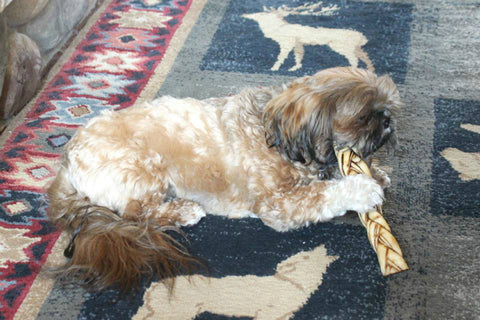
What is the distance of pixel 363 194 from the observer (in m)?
2.05

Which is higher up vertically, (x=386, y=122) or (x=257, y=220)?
(x=386, y=122)

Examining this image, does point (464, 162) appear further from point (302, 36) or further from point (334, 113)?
point (302, 36)

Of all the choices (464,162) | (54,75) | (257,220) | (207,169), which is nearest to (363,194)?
(257,220)

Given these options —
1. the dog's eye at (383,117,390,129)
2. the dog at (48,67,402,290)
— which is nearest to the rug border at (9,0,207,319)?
the dog at (48,67,402,290)

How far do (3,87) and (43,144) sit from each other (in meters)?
0.37

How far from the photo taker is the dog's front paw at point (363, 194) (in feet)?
6.73

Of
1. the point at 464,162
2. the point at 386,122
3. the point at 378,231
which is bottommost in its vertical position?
the point at 464,162

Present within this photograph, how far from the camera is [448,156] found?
2.54 m

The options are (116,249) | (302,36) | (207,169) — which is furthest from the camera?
(302,36)

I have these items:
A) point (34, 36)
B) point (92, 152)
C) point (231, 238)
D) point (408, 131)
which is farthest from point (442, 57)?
point (34, 36)

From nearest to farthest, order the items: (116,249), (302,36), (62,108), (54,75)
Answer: (116,249) < (62,108) < (54,75) < (302,36)

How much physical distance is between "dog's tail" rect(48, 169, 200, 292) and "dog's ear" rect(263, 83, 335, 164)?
0.52 meters

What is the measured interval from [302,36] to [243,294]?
1904mm

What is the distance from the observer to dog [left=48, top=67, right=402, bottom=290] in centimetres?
200
